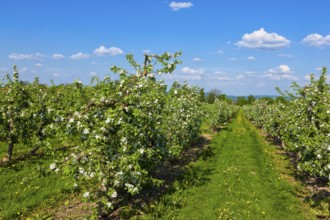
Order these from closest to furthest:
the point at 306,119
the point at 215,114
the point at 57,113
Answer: the point at 57,113 → the point at 306,119 → the point at 215,114

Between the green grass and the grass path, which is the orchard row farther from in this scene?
the green grass

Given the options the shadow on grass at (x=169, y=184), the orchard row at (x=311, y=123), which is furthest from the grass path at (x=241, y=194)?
the orchard row at (x=311, y=123)

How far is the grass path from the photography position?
1406cm

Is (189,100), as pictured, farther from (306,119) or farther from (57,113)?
(57,113)

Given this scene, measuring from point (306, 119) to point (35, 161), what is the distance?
17774 mm

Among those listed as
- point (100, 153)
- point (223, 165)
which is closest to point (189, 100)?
point (223, 165)

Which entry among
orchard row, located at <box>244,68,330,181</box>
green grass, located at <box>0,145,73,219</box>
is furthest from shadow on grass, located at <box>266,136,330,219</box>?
green grass, located at <box>0,145,73,219</box>

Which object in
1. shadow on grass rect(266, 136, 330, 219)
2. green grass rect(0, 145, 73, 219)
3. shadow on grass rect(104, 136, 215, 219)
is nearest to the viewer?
green grass rect(0, 145, 73, 219)

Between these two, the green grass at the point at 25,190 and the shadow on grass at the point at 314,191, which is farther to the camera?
the shadow on grass at the point at 314,191

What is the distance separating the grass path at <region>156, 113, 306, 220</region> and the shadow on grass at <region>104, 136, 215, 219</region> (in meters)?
0.53

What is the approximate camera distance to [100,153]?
A: 12.0 meters

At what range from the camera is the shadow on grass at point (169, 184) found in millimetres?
14023

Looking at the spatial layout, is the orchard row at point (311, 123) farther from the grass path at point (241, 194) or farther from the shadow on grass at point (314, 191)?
the grass path at point (241, 194)

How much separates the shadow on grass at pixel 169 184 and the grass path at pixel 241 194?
0.53 meters
